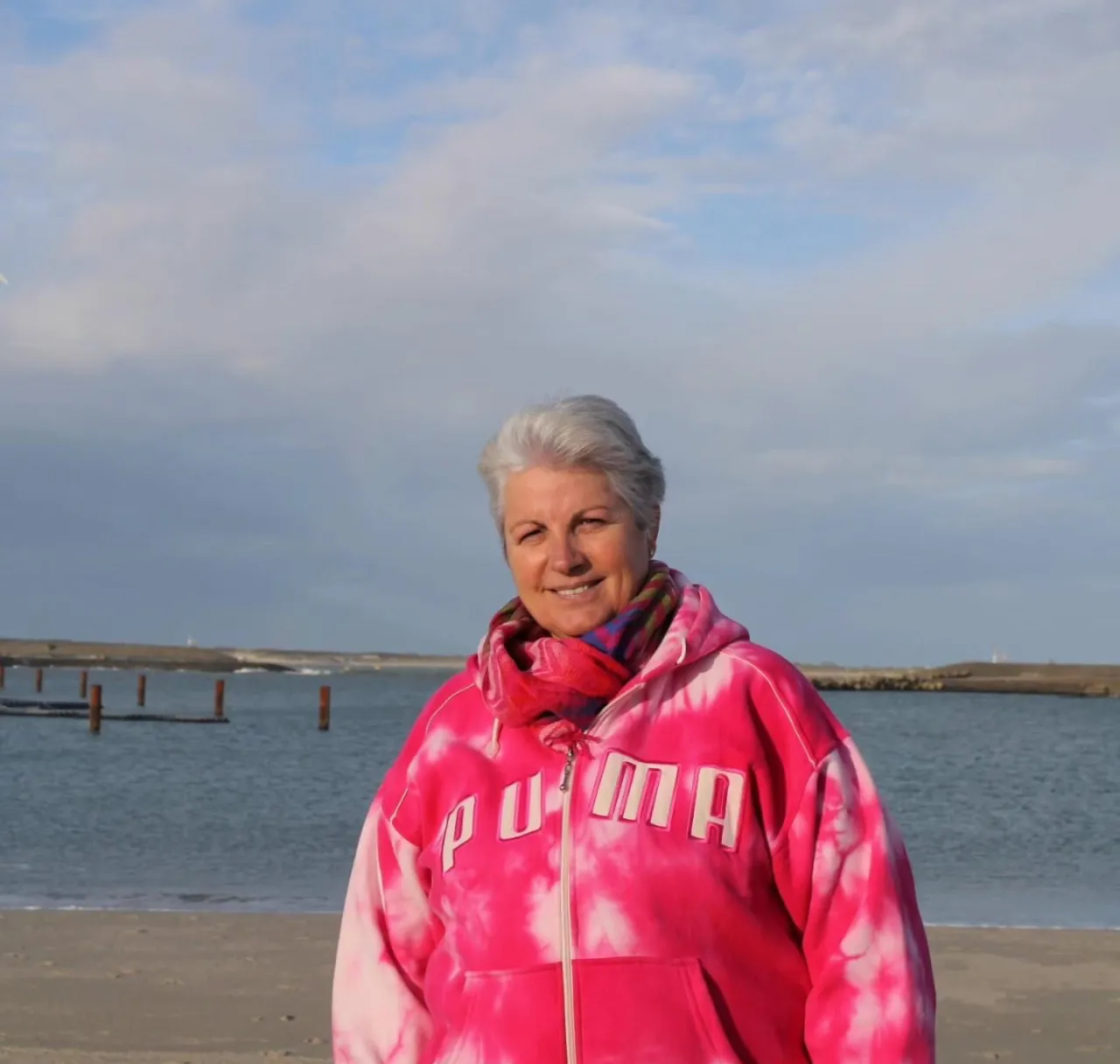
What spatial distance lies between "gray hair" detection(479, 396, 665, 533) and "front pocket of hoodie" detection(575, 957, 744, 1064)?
0.67 m

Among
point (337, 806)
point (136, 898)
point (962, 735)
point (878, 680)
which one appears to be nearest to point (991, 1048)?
point (136, 898)

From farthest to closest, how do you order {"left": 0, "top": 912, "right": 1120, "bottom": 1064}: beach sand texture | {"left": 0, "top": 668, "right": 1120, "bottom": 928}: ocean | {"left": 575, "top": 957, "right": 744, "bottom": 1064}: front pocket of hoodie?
{"left": 0, "top": 668, "right": 1120, "bottom": 928}: ocean → {"left": 0, "top": 912, "right": 1120, "bottom": 1064}: beach sand texture → {"left": 575, "top": 957, "right": 744, "bottom": 1064}: front pocket of hoodie

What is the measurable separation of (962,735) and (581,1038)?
57964 mm

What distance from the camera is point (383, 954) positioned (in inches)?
101

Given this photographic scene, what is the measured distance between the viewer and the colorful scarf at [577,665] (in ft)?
7.84

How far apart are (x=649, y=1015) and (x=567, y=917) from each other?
176 millimetres

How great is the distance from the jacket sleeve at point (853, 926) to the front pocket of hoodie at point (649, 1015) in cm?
17

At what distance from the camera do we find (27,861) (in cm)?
1853

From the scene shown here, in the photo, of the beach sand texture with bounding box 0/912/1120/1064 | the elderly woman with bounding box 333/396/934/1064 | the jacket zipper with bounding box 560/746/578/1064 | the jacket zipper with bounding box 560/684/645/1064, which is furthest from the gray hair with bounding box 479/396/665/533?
the beach sand texture with bounding box 0/912/1120/1064

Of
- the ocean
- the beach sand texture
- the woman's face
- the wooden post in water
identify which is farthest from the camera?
the wooden post in water

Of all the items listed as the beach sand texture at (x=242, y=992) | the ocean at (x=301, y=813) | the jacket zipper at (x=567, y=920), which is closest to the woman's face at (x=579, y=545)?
the jacket zipper at (x=567, y=920)

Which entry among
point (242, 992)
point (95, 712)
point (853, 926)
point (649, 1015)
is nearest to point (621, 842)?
point (649, 1015)

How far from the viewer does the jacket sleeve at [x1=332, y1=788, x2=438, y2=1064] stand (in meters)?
2.53

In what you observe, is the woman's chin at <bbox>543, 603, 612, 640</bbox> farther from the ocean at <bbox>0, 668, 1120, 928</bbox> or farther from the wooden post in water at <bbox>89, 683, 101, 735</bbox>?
the wooden post in water at <bbox>89, 683, 101, 735</bbox>
